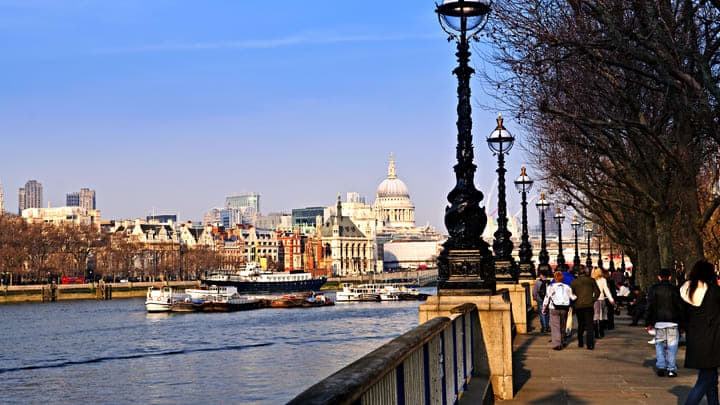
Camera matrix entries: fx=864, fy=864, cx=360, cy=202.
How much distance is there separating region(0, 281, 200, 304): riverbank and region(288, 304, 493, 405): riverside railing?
123 m

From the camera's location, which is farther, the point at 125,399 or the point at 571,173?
the point at 125,399

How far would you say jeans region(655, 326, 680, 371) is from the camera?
48.5ft

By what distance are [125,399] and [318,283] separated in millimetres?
127922

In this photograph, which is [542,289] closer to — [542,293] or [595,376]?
[542,293]

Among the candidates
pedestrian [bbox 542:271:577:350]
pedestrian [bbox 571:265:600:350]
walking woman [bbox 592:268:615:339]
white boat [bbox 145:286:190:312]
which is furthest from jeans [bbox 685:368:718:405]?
white boat [bbox 145:286:190:312]

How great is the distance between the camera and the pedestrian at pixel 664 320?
48.3ft

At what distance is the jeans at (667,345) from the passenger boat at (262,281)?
452 ft

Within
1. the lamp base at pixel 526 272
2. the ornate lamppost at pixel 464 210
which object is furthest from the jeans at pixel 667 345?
the lamp base at pixel 526 272

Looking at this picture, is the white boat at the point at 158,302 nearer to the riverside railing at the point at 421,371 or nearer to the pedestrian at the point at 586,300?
the pedestrian at the point at 586,300

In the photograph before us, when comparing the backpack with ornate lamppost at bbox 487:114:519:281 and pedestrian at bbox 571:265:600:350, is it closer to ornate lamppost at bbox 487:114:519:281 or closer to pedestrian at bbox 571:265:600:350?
ornate lamppost at bbox 487:114:519:281

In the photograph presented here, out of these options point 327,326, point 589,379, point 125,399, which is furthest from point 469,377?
point 327,326

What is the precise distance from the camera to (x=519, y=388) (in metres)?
13.9

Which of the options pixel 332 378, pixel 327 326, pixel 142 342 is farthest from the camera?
pixel 327 326

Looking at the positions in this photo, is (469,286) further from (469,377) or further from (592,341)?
(592,341)
